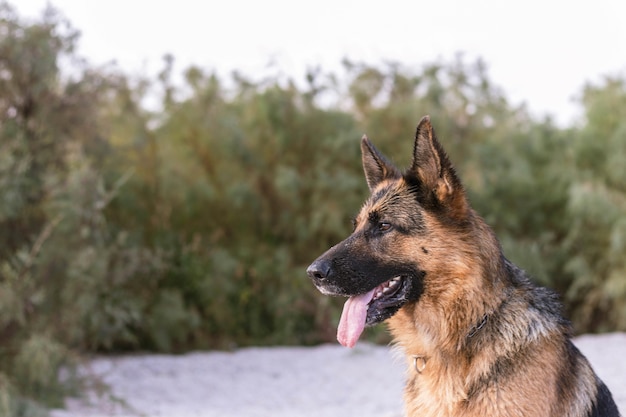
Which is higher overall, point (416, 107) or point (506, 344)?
point (416, 107)

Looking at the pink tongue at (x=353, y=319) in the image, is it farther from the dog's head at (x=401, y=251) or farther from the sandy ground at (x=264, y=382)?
the sandy ground at (x=264, y=382)

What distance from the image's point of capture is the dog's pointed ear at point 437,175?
3363 millimetres

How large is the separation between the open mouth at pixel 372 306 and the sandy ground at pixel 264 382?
3.62 metres

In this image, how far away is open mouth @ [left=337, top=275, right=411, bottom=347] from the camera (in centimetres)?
349

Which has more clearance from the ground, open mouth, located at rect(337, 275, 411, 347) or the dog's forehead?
the dog's forehead

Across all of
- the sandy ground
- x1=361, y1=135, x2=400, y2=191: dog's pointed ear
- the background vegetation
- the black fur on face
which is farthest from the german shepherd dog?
the background vegetation

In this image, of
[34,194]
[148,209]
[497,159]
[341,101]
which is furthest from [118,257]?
[497,159]

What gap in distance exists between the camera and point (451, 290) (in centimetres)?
340

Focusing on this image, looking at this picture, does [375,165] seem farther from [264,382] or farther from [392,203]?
[264,382]

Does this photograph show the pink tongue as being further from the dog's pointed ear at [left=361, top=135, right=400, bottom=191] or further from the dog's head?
the dog's pointed ear at [left=361, top=135, right=400, bottom=191]

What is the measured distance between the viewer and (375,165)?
3945mm

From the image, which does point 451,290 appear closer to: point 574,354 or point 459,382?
point 459,382

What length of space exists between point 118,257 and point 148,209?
1.99m

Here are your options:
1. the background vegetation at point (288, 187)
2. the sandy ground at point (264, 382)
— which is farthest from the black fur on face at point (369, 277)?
the background vegetation at point (288, 187)
